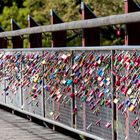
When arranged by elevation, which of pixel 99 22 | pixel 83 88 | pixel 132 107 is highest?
pixel 99 22

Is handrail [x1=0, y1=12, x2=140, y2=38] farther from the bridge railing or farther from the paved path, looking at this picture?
the paved path

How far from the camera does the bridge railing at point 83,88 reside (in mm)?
7004

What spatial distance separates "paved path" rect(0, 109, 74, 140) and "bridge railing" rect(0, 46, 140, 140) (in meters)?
0.20

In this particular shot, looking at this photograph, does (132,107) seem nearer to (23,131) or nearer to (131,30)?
(131,30)

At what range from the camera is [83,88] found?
8.41 metres

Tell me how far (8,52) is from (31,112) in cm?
210

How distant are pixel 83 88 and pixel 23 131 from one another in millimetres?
2100

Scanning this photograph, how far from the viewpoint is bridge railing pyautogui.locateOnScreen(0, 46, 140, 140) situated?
7004 mm

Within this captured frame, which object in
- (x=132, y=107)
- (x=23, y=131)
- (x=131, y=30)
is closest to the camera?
(x=132, y=107)

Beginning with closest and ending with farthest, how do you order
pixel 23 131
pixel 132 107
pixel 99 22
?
1. pixel 132 107
2. pixel 99 22
3. pixel 23 131

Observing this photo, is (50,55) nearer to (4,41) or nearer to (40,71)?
(40,71)

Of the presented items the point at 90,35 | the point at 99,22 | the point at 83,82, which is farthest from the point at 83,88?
the point at 99,22

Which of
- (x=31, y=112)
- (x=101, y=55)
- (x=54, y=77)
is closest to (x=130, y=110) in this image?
(x=101, y=55)

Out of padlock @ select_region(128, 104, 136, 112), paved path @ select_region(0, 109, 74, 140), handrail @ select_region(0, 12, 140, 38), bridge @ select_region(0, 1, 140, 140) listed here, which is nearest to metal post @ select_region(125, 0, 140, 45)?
bridge @ select_region(0, 1, 140, 140)
